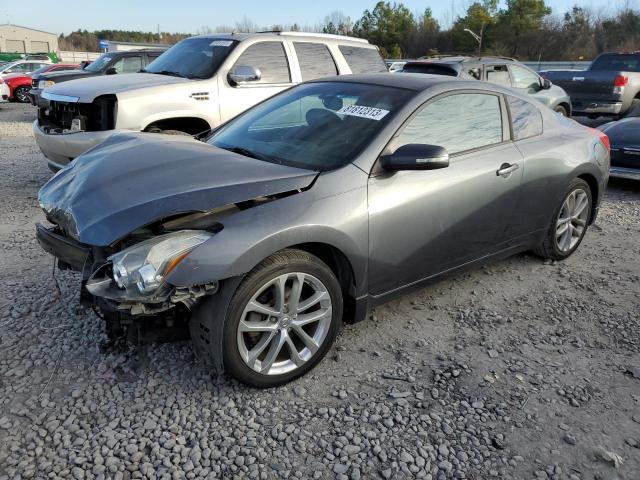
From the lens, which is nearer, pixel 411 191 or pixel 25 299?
pixel 411 191

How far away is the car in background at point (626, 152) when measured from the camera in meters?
6.97

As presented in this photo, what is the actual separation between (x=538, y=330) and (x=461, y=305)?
559mm

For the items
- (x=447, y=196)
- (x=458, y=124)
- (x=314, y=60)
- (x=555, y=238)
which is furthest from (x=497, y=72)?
(x=447, y=196)

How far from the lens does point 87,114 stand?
19.2 ft

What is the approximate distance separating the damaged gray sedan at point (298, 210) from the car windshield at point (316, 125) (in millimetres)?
14

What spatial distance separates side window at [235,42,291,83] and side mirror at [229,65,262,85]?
186 millimetres

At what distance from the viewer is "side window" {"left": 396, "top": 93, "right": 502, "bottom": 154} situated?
3348 millimetres

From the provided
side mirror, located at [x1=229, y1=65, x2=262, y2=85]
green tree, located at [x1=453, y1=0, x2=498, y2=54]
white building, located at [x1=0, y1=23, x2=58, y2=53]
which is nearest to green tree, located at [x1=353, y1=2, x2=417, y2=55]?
green tree, located at [x1=453, y1=0, x2=498, y2=54]

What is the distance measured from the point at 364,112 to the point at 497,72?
7.93 m

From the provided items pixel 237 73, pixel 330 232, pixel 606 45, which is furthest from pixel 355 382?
pixel 606 45

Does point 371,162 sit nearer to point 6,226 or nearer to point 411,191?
point 411,191

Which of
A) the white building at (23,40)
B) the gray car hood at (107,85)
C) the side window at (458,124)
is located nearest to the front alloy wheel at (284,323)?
the side window at (458,124)

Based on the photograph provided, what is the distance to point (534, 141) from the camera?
4.09m

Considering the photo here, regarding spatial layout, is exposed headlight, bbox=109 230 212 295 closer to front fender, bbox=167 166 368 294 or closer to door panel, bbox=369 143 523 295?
front fender, bbox=167 166 368 294
